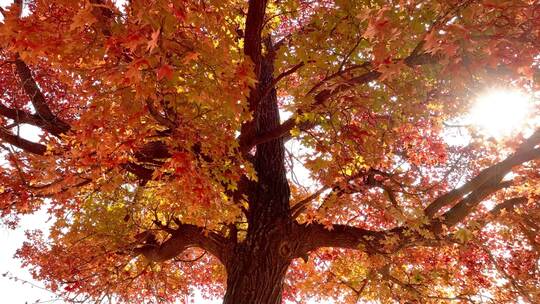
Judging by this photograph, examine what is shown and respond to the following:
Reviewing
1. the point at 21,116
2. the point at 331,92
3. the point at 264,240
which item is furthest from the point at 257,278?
the point at 21,116

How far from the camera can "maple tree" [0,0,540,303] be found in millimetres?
3572

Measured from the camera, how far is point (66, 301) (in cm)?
696

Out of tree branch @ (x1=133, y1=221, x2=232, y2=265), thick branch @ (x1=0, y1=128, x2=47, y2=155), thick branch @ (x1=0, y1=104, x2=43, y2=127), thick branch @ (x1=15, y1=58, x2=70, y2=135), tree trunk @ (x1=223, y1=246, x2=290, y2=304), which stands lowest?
tree trunk @ (x1=223, y1=246, x2=290, y2=304)

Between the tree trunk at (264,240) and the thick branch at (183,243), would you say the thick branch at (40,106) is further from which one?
the tree trunk at (264,240)

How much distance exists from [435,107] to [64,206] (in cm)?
727

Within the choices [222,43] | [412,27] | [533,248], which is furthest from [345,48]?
[533,248]

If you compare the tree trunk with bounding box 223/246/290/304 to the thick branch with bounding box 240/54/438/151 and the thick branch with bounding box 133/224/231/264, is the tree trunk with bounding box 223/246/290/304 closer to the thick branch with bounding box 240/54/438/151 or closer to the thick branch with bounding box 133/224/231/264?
the thick branch with bounding box 133/224/231/264

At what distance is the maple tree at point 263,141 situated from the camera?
3572 millimetres

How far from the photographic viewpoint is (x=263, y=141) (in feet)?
22.5

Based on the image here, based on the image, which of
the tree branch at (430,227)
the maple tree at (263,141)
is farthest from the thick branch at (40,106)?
the tree branch at (430,227)

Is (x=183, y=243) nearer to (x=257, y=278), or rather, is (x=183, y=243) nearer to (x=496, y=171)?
(x=257, y=278)

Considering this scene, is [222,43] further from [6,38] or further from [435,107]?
[435,107]

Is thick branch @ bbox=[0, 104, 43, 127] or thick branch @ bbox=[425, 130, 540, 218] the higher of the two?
thick branch @ bbox=[0, 104, 43, 127]

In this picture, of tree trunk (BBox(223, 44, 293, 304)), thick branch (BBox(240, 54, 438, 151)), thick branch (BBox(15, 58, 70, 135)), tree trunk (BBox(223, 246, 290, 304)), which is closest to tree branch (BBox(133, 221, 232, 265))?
tree trunk (BBox(223, 44, 293, 304))
